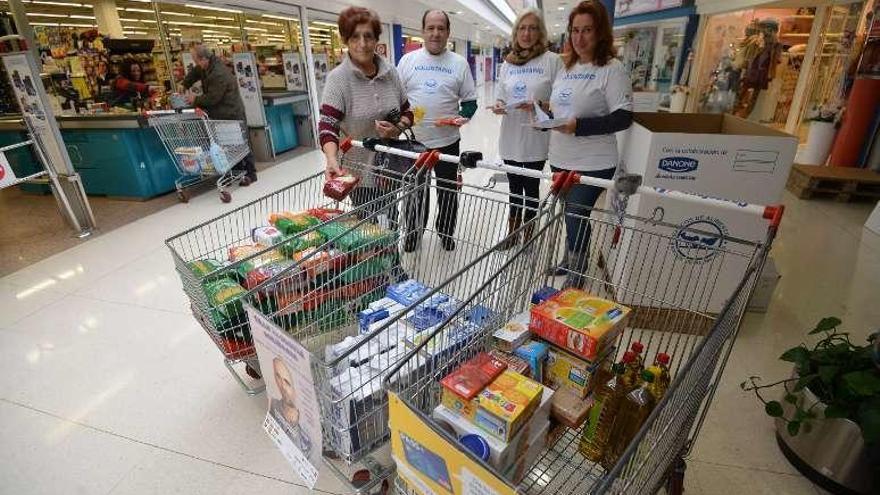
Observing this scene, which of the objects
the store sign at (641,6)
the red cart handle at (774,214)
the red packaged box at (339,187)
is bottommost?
the red packaged box at (339,187)

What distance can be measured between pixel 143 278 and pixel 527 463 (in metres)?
3.16

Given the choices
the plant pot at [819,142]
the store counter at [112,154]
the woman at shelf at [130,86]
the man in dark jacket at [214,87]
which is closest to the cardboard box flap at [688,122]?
the plant pot at [819,142]

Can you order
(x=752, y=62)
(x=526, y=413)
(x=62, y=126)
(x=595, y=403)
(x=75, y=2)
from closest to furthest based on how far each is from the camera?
(x=526, y=413), (x=595, y=403), (x=62, y=126), (x=75, y=2), (x=752, y=62)

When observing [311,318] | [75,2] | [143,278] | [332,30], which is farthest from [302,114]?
[311,318]

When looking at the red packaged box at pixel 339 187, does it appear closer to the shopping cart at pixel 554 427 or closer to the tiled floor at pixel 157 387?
the shopping cart at pixel 554 427

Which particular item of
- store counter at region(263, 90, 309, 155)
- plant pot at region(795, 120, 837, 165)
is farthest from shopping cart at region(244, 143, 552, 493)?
plant pot at region(795, 120, 837, 165)

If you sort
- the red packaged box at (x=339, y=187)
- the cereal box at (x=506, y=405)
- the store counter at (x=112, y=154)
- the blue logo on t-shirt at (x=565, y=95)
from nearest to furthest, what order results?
1. the cereal box at (x=506, y=405)
2. the red packaged box at (x=339, y=187)
3. the blue logo on t-shirt at (x=565, y=95)
4. the store counter at (x=112, y=154)

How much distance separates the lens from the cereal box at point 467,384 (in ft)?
3.37

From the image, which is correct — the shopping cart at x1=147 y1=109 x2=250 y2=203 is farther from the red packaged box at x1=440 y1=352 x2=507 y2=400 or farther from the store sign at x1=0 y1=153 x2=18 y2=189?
the red packaged box at x1=440 y1=352 x2=507 y2=400

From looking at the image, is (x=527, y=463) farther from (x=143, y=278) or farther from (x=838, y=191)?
(x=838, y=191)

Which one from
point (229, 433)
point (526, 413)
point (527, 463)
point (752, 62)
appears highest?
point (752, 62)

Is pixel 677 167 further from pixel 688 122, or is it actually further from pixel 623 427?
pixel 623 427

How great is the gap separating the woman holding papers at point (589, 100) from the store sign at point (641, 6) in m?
5.83

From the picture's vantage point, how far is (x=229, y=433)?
6.18 ft
